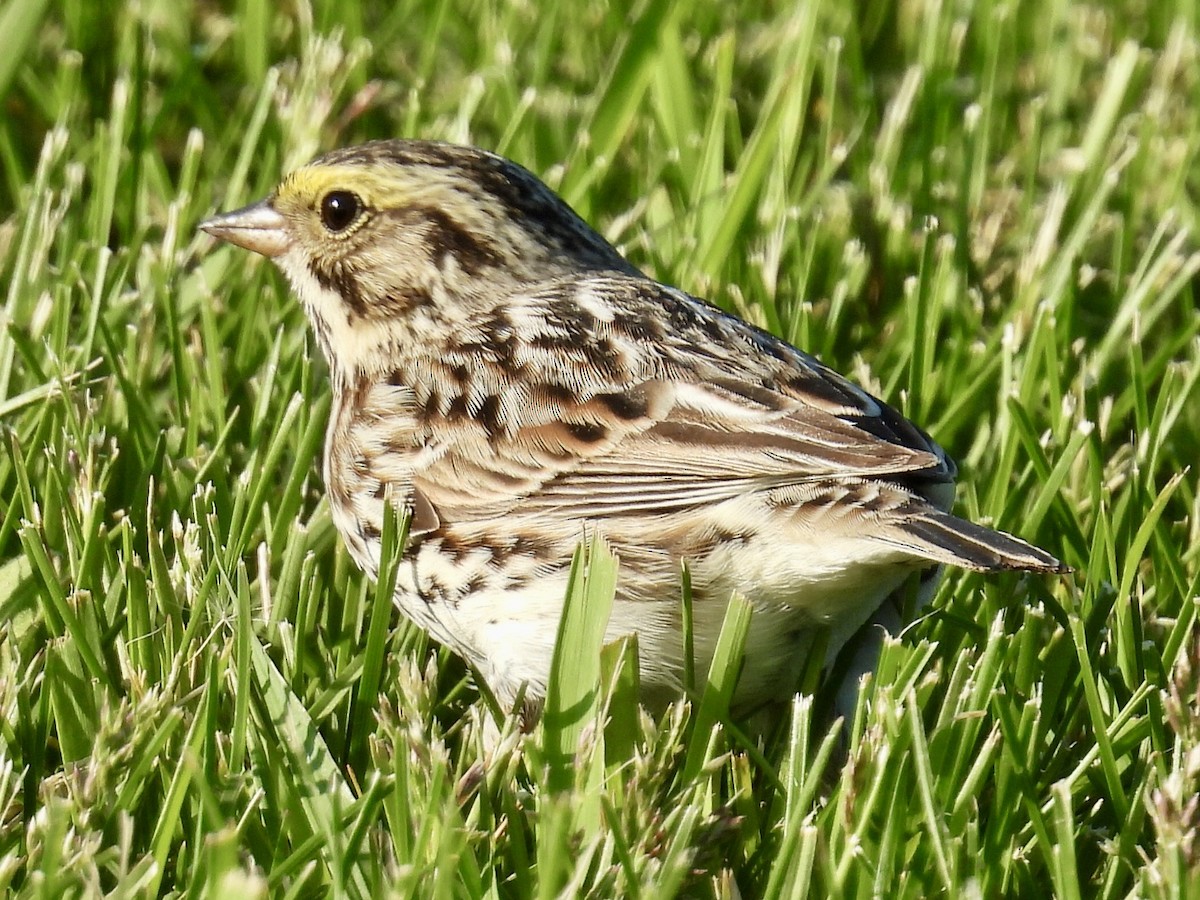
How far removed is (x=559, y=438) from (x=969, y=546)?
2.99ft

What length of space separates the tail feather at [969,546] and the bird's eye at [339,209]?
163 centimetres

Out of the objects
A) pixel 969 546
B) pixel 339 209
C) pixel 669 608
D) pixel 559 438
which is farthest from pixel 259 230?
pixel 969 546

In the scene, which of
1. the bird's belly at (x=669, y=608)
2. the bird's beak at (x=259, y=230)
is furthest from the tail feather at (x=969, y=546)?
the bird's beak at (x=259, y=230)

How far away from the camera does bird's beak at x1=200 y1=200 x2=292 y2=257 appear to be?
13.8 feet

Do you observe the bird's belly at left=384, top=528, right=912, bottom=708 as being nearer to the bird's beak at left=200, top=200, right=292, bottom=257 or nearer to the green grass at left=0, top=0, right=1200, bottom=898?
the green grass at left=0, top=0, right=1200, bottom=898

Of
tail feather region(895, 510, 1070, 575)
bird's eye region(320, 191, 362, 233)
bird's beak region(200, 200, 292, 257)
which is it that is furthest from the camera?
bird's beak region(200, 200, 292, 257)

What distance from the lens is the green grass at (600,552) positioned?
2.89 m

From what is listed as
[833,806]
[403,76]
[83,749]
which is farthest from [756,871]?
[403,76]

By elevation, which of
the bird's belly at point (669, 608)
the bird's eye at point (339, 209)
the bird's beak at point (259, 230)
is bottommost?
the bird's belly at point (669, 608)

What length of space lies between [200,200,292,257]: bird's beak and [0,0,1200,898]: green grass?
9.1 inches

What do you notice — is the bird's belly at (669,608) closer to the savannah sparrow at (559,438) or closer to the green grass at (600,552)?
the savannah sparrow at (559,438)

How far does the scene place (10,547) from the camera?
368 cm

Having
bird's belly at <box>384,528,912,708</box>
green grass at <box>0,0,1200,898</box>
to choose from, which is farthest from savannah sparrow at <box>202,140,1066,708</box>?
green grass at <box>0,0,1200,898</box>

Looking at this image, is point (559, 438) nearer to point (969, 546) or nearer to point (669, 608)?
point (669, 608)
